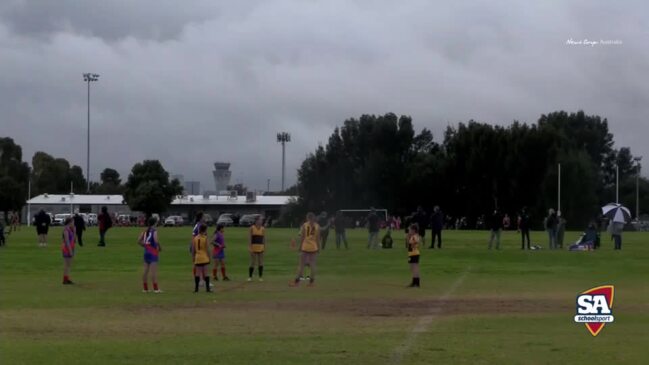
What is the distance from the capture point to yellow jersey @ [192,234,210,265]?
22.8 m

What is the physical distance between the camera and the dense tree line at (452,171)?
98.6 metres

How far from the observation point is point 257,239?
26.7m

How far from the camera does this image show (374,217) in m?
46.2

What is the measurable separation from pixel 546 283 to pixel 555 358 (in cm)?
1320

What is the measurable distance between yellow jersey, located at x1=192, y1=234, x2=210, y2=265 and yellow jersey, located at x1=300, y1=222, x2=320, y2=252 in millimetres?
2686

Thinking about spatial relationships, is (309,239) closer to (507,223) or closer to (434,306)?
(434,306)

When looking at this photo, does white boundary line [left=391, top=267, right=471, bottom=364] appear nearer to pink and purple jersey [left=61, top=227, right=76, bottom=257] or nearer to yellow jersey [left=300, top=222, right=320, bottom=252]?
yellow jersey [left=300, top=222, right=320, bottom=252]

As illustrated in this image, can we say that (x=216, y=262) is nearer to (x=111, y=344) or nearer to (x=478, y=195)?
(x=111, y=344)

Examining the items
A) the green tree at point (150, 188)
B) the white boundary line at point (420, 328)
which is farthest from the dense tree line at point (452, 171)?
the white boundary line at point (420, 328)

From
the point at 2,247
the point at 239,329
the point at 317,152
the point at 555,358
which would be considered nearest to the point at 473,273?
the point at 239,329

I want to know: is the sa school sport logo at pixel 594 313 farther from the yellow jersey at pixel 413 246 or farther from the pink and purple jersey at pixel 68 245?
the pink and purple jersey at pixel 68 245

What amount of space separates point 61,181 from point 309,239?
166917mm

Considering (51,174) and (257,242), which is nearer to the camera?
(257,242)

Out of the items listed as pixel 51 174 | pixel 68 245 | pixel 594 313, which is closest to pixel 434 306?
pixel 594 313
